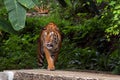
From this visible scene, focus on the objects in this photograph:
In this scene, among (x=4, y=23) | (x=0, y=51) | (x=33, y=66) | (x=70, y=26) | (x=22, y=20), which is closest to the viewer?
(x=22, y=20)

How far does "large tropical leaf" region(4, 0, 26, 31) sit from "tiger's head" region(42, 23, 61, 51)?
0.86 meters

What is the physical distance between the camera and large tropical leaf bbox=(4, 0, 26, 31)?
451 centimetres

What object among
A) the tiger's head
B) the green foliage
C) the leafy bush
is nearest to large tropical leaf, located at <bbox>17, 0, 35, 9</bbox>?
the green foliage

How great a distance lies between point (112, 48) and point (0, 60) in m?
2.19

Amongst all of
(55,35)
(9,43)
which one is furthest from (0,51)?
(55,35)

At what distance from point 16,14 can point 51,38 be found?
0.91 metres

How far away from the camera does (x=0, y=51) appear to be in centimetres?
807

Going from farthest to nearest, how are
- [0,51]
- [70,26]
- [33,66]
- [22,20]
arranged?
1. [70,26]
2. [0,51]
3. [33,66]
4. [22,20]

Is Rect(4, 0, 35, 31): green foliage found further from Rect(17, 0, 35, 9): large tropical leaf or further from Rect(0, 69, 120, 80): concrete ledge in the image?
Rect(0, 69, 120, 80): concrete ledge

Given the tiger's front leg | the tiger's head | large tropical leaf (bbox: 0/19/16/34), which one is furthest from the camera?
the tiger's front leg

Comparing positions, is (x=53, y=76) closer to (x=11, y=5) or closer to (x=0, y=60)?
(x=11, y=5)

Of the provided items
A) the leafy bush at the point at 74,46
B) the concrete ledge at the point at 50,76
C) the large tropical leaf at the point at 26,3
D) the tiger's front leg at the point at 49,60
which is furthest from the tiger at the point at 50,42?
the leafy bush at the point at 74,46

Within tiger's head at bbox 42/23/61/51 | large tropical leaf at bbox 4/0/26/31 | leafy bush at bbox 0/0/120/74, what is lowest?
leafy bush at bbox 0/0/120/74

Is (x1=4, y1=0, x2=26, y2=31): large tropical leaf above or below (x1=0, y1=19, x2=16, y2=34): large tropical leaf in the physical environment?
above
